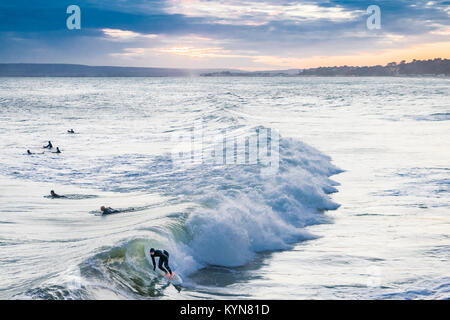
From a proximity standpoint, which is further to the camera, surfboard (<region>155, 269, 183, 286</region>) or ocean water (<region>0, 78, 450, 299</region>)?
surfboard (<region>155, 269, 183, 286</region>)

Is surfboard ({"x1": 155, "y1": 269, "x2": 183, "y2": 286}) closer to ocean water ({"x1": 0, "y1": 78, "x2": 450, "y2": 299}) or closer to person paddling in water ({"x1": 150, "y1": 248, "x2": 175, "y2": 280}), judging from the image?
person paddling in water ({"x1": 150, "y1": 248, "x2": 175, "y2": 280})

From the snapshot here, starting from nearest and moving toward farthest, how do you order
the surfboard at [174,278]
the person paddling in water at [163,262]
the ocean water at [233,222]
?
the ocean water at [233,222] → the surfboard at [174,278] → the person paddling in water at [163,262]

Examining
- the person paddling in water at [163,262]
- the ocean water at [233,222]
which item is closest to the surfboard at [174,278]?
the person paddling in water at [163,262]

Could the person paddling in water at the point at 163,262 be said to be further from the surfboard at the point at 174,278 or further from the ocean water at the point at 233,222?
the ocean water at the point at 233,222

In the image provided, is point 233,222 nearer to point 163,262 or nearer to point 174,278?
point 163,262

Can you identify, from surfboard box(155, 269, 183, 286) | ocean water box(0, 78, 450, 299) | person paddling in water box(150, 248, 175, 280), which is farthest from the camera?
person paddling in water box(150, 248, 175, 280)

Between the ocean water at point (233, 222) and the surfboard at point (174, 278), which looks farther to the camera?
the surfboard at point (174, 278)

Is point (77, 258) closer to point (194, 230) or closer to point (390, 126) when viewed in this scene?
point (194, 230)

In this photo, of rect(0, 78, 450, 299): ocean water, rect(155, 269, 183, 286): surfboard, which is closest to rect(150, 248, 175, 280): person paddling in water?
rect(155, 269, 183, 286): surfboard

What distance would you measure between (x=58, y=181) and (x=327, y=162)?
1290cm

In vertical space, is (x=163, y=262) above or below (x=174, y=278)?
above

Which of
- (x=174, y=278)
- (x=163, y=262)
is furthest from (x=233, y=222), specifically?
(x=174, y=278)
